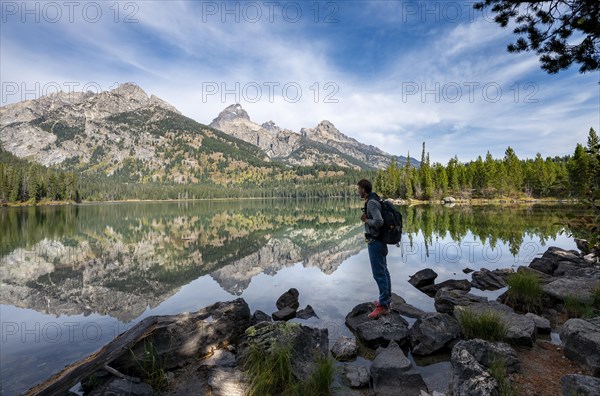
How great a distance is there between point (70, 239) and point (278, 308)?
102ft

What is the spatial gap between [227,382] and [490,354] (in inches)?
206

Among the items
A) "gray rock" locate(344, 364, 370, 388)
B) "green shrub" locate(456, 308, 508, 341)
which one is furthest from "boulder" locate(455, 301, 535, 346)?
"gray rock" locate(344, 364, 370, 388)

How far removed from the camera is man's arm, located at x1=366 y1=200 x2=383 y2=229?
8.64 metres

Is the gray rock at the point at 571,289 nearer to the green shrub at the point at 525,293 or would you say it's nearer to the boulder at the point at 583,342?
the green shrub at the point at 525,293

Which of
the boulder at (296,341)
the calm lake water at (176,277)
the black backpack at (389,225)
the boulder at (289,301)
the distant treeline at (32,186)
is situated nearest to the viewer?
the boulder at (296,341)

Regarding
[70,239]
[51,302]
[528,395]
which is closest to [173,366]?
[528,395]

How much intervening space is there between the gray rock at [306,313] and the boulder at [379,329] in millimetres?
1628

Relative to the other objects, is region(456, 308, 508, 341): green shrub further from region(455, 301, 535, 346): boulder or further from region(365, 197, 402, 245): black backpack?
region(365, 197, 402, 245): black backpack

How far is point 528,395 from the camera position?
17.0ft

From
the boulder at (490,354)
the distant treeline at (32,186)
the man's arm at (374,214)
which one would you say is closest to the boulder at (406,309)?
the boulder at (490,354)

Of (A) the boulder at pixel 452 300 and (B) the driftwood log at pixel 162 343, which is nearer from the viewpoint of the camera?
(B) the driftwood log at pixel 162 343

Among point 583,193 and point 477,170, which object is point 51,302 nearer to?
point 583,193

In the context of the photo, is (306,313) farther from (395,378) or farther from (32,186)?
(32,186)

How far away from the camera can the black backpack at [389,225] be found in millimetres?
8742
